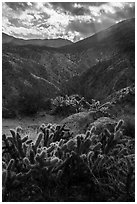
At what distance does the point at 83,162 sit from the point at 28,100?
387 inches

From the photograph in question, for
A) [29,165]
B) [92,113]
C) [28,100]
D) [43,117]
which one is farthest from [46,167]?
[28,100]

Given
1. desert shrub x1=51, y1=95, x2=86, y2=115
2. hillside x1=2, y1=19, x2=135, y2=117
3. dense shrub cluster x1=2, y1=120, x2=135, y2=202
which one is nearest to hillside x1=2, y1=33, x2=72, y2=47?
hillside x1=2, y1=19, x2=135, y2=117

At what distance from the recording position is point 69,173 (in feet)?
11.5

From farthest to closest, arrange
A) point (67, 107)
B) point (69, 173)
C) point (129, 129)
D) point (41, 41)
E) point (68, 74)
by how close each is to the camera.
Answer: point (41, 41)
point (68, 74)
point (67, 107)
point (129, 129)
point (69, 173)

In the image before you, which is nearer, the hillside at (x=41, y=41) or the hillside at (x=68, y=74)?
the hillside at (x=68, y=74)

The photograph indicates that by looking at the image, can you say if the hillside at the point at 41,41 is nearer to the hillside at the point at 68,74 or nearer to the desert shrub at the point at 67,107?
the hillside at the point at 68,74

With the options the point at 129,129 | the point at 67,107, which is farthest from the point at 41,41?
the point at 129,129

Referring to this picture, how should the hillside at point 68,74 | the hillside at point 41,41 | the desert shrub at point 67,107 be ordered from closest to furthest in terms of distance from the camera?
1. the desert shrub at point 67,107
2. the hillside at point 68,74
3. the hillside at point 41,41

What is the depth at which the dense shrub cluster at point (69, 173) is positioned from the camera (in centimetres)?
318

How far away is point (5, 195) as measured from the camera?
3.13m

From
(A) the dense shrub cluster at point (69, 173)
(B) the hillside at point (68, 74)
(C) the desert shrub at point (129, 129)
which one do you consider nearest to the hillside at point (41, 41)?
(B) the hillside at point (68, 74)

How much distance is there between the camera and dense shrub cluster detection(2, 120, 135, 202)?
3.18 m

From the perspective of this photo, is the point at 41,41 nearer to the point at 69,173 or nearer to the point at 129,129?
the point at 129,129

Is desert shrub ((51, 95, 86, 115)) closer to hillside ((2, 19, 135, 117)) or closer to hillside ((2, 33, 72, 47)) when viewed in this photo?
hillside ((2, 19, 135, 117))
